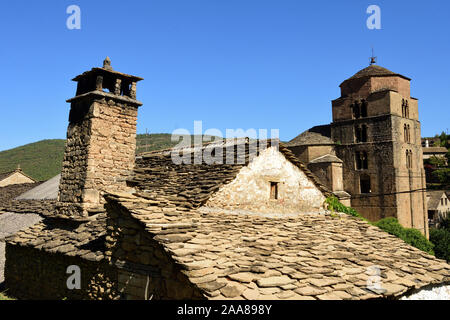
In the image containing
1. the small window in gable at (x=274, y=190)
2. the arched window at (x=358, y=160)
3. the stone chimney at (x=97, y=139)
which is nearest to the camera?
the stone chimney at (x=97, y=139)

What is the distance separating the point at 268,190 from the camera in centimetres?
988

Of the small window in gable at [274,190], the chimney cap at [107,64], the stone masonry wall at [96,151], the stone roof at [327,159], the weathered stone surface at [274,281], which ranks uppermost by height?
the chimney cap at [107,64]

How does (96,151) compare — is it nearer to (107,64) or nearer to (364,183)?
(107,64)

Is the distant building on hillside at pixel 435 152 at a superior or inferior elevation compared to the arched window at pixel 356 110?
inferior

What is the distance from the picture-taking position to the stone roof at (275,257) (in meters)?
5.37

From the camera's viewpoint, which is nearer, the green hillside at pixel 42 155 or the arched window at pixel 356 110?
the arched window at pixel 356 110

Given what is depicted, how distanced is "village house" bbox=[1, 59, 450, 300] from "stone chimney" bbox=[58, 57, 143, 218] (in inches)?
1.3

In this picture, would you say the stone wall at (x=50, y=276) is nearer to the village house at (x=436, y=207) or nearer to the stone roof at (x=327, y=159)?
the stone roof at (x=327, y=159)

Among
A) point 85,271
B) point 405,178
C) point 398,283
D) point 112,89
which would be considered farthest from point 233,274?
point 405,178

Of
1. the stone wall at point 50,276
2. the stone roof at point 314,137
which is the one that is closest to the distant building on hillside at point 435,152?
the stone roof at point 314,137

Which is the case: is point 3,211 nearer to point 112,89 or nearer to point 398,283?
point 112,89

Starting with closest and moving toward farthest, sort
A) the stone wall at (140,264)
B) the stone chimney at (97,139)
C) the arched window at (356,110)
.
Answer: the stone wall at (140,264) → the stone chimney at (97,139) → the arched window at (356,110)
